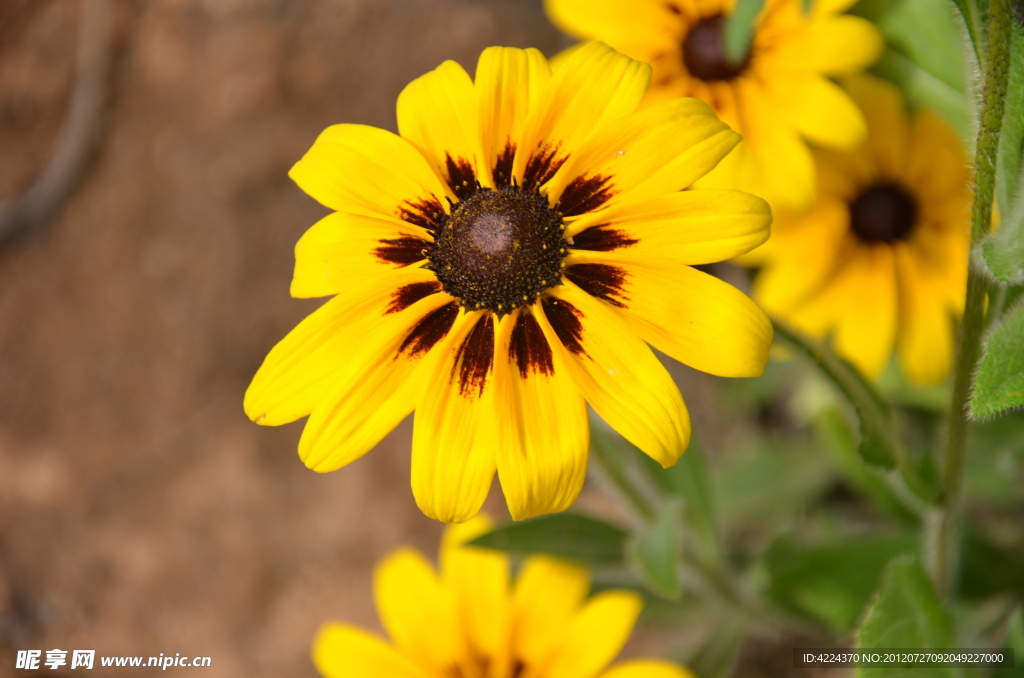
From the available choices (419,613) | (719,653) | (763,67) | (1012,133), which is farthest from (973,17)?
(719,653)

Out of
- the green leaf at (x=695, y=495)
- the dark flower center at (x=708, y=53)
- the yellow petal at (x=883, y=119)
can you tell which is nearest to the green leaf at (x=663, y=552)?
the green leaf at (x=695, y=495)

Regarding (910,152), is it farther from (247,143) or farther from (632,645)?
(247,143)

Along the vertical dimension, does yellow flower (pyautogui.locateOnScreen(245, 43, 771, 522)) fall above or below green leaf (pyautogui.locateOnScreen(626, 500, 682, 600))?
above

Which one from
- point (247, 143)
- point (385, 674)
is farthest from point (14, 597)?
point (385, 674)

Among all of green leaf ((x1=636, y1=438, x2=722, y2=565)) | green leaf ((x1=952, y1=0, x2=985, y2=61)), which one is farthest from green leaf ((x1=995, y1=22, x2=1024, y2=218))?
green leaf ((x1=636, y1=438, x2=722, y2=565))

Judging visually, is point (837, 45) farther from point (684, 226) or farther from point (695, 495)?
point (695, 495)

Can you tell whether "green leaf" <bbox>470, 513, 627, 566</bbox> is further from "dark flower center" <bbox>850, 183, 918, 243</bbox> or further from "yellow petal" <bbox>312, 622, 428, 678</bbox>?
"dark flower center" <bbox>850, 183, 918, 243</bbox>
